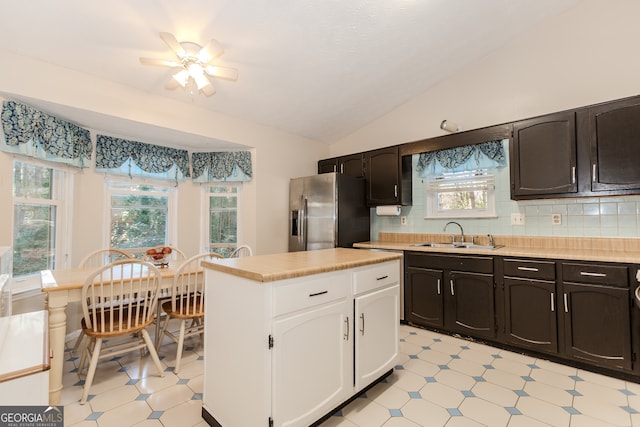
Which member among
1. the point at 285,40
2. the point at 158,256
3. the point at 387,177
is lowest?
the point at 158,256

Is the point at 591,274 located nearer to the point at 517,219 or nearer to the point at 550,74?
the point at 517,219

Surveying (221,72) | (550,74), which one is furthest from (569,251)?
Result: (221,72)

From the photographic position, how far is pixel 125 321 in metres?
2.27

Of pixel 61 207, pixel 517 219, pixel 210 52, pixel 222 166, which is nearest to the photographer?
pixel 210 52

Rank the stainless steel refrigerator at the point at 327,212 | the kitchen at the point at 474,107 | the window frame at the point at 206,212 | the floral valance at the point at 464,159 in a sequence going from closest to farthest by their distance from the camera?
the kitchen at the point at 474,107, the floral valance at the point at 464,159, the stainless steel refrigerator at the point at 327,212, the window frame at the point at 206,212

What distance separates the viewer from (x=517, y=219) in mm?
3162

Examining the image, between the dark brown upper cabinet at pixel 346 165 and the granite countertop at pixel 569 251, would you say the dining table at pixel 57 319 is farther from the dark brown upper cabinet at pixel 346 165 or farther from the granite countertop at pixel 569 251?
the dark brown upper cabinet at pixel 346 165

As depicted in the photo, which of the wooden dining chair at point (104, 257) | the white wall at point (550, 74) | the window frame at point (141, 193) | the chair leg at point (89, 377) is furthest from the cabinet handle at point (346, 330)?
the window frame at point (141, 193)

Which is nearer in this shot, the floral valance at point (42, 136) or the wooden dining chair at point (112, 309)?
the wooden dining chair at point (112, 309)

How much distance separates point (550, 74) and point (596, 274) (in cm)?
197

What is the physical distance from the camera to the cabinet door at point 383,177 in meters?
3.83

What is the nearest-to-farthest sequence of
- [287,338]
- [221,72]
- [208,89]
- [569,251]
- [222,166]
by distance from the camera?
[287,338]
[221,72]
[208,89]
[569,251]
[222,166]

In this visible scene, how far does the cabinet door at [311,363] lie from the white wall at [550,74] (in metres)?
2.87

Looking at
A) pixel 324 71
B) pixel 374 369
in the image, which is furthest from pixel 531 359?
pixel 324 71
